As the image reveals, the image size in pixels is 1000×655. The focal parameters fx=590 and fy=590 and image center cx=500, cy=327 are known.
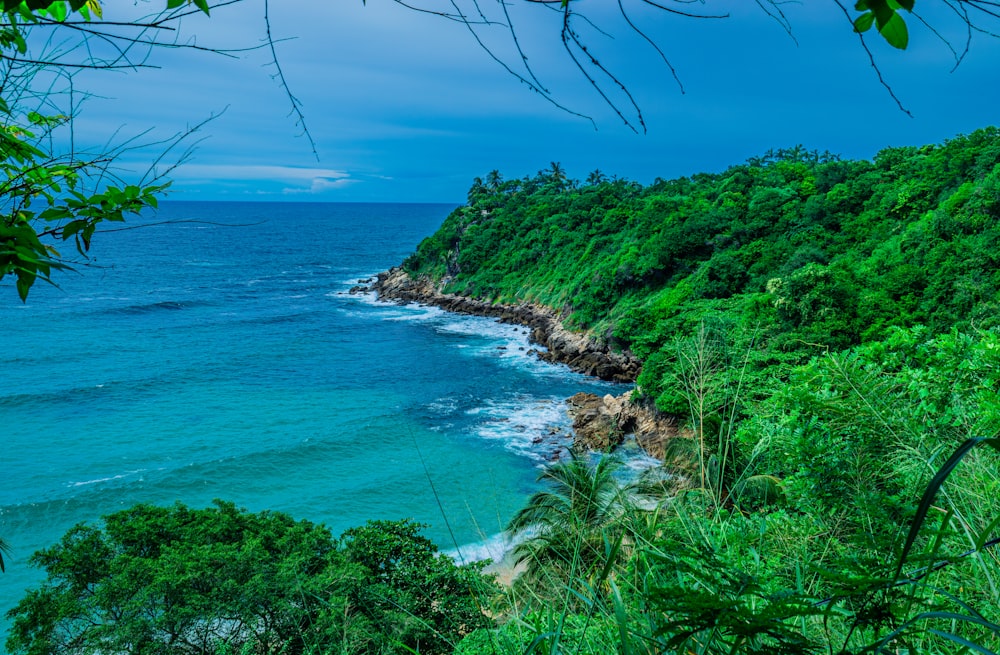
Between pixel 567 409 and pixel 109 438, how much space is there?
19630mm

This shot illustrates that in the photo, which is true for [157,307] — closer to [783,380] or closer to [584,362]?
[584,362]

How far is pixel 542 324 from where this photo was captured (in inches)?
1545

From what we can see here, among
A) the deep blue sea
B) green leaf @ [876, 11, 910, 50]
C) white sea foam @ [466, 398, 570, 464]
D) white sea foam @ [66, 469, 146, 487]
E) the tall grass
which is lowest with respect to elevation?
white sea foam @ [66, 469, 146, 487]

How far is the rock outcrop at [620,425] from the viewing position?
22062mm

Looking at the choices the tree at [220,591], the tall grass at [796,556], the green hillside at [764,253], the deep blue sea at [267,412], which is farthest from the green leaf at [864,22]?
the tree at [220,591]

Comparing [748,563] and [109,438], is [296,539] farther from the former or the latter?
[109,438]

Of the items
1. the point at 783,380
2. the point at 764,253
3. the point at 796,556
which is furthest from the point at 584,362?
the point at 796,556

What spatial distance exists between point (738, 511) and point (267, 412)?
27893mm

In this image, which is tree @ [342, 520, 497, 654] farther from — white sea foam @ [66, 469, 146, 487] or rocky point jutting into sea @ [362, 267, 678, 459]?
white sea foam @ [66, 469, 146, 487]

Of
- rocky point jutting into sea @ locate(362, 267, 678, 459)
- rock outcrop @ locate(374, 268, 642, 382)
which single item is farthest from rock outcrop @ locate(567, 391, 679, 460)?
rock outcrop @ locate(374, 268, 642, 382)

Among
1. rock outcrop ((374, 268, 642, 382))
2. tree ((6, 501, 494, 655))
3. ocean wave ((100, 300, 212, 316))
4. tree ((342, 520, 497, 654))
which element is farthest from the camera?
ocean wave ((100, 300, 212, 316))

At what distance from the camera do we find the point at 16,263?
1.51m

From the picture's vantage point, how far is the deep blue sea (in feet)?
66.3

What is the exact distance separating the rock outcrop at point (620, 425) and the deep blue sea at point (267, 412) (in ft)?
4.11
